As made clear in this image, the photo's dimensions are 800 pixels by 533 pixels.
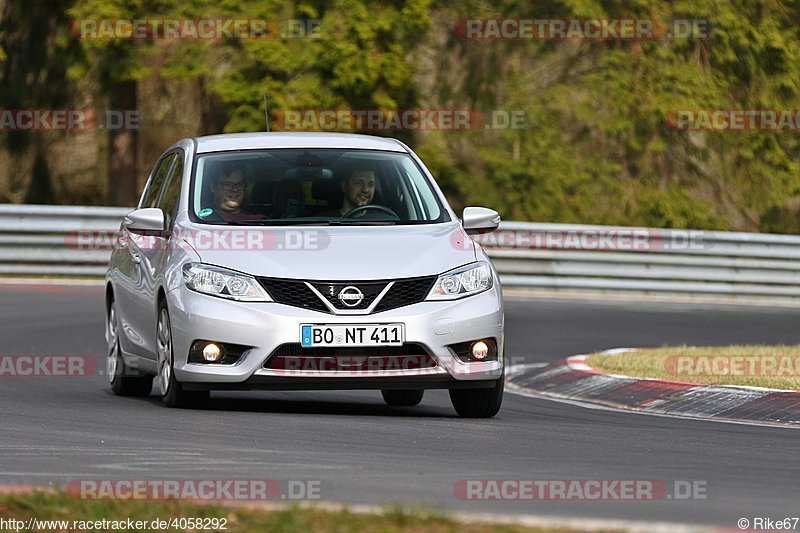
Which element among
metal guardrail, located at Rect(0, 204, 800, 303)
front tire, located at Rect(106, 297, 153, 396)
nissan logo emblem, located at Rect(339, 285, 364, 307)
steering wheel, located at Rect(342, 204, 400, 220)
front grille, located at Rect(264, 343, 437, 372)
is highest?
steering wheel, located at Rect(342, 204, 400, 220)

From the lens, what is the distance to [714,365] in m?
13.5

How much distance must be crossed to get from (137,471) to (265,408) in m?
3.52

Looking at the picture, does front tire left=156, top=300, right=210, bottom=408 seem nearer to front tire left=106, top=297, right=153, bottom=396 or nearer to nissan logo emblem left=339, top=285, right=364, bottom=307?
nissan logo emblem left=339, top=285, right=364, bottom=307

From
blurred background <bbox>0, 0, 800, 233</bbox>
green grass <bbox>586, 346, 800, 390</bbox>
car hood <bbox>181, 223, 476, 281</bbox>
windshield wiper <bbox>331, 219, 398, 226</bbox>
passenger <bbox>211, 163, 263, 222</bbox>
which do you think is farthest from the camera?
blurred background <bbox>0, 0, 800, 233</bbox>

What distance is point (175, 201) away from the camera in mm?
10961

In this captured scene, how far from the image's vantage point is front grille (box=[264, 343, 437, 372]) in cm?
966

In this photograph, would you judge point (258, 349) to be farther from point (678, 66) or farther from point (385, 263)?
point (678, 66)

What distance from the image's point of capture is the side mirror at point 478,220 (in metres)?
10.6

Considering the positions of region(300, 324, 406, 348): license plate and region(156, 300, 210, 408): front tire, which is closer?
region(300, 324, 406, 348): license plate

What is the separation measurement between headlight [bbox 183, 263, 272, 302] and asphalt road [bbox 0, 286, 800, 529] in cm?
68

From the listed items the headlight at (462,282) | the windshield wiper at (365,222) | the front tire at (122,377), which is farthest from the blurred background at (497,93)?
the headlight at (462,282)

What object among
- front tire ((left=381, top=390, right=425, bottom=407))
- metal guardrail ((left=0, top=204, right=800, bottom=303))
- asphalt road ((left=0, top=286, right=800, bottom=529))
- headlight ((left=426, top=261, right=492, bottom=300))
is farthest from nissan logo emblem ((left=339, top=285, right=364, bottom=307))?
metal guardrail ((left=0, top=204, right=800, bottom=303))

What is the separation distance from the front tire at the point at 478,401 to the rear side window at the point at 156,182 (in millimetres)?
2605

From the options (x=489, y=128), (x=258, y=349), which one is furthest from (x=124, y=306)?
(x=489, y=128)
